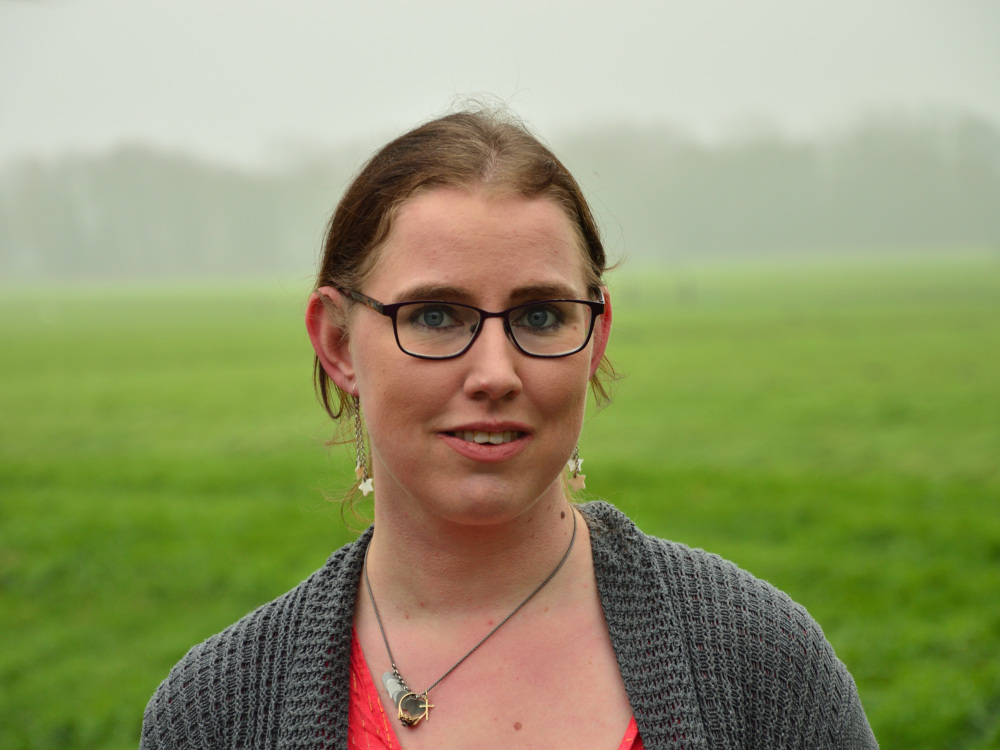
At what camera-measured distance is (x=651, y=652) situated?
2039 mm

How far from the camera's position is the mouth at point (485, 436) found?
1.92 meters

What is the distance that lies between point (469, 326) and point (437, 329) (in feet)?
0.21

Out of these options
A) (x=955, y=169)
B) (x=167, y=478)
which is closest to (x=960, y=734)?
(x=167, y=478)

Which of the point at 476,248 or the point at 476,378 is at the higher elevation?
the point at 476,248

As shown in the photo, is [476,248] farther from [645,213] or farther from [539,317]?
[645,213]

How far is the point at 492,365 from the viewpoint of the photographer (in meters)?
1.89

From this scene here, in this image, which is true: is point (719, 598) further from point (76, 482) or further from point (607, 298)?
point (76, 482)

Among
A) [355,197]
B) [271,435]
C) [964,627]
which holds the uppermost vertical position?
[355,197]

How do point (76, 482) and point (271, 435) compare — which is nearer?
point (76, 482)

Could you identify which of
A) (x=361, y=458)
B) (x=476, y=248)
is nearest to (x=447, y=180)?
(x=476, y=248)

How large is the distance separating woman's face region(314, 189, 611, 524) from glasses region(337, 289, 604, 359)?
16mm

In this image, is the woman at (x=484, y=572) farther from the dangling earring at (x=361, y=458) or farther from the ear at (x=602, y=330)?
the dangling earring at (x=361, y=458)

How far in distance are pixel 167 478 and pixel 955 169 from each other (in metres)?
145

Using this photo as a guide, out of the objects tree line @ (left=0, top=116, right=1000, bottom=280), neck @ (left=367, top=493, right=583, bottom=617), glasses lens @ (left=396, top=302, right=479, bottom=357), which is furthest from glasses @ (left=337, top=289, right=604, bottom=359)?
tree line @ (left=0, top=116, right=1000, bottom=280)
